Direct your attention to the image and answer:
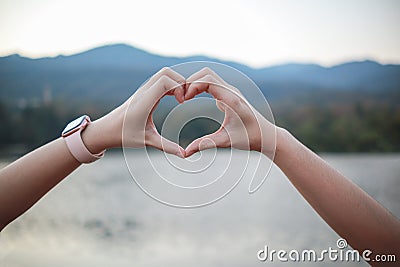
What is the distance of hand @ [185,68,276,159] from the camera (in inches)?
24.9

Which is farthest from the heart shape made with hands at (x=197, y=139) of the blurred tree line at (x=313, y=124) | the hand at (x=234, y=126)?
the blurred tree line at (x=313, y=124)

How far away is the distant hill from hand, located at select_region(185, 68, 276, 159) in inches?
122

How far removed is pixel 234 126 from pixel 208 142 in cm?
4

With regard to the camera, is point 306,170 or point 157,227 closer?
point 306,170

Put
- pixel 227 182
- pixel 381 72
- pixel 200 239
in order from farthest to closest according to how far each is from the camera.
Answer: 1. pixel 381 72
2. pixel 200 239
3. pixel 227 182

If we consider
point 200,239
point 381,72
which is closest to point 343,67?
point 381,72

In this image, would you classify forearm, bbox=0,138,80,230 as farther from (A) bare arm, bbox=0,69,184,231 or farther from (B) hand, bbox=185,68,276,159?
(B) hand, bbox=185,68,276,159

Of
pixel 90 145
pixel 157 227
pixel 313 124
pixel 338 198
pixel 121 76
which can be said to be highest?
pixel 90 145

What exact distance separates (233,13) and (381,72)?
8.37 ft

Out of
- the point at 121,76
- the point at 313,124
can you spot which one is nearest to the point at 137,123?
the point at 121,76

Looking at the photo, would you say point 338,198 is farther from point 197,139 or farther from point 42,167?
point 42,167

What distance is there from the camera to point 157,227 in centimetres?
430

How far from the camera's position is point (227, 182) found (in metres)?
0.76

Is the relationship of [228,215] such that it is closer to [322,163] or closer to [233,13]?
[233,13]
